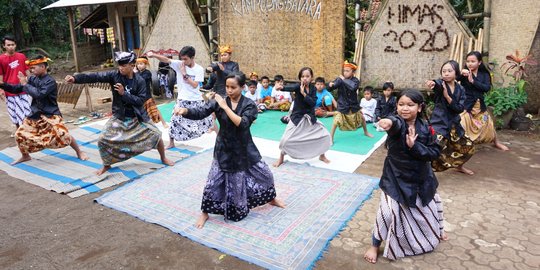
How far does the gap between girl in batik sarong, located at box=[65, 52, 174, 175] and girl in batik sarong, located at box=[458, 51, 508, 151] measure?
4.40m

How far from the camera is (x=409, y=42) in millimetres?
8117

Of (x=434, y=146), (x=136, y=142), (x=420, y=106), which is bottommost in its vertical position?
(x=136, y=142)

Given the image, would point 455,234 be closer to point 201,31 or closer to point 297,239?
point 297,239

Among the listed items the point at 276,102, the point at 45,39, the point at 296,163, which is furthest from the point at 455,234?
the point at 45,39

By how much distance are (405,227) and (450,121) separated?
7.42 feet

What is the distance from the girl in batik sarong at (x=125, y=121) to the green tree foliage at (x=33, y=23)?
53.9ft

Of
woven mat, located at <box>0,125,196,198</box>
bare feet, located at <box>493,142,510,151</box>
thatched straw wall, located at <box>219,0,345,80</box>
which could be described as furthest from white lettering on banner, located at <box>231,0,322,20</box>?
bare feet, located at <box>493,142,510,151</box>

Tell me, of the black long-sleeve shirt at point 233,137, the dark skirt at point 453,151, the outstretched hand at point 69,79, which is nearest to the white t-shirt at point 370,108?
the dark skirt at point 453,151

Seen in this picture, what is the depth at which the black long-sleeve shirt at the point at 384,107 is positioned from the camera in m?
7.46

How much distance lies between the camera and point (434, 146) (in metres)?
→ 3.20

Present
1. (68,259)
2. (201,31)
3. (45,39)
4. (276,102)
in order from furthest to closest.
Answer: (45,39) < (201,31) < (276,102) < (68,259)

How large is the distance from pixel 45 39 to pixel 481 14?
22727mm

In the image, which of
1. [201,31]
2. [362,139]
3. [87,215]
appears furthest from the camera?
[201,31]

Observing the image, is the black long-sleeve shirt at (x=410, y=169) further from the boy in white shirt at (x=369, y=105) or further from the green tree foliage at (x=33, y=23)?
the green tree foliage at (x=33, y=23)
